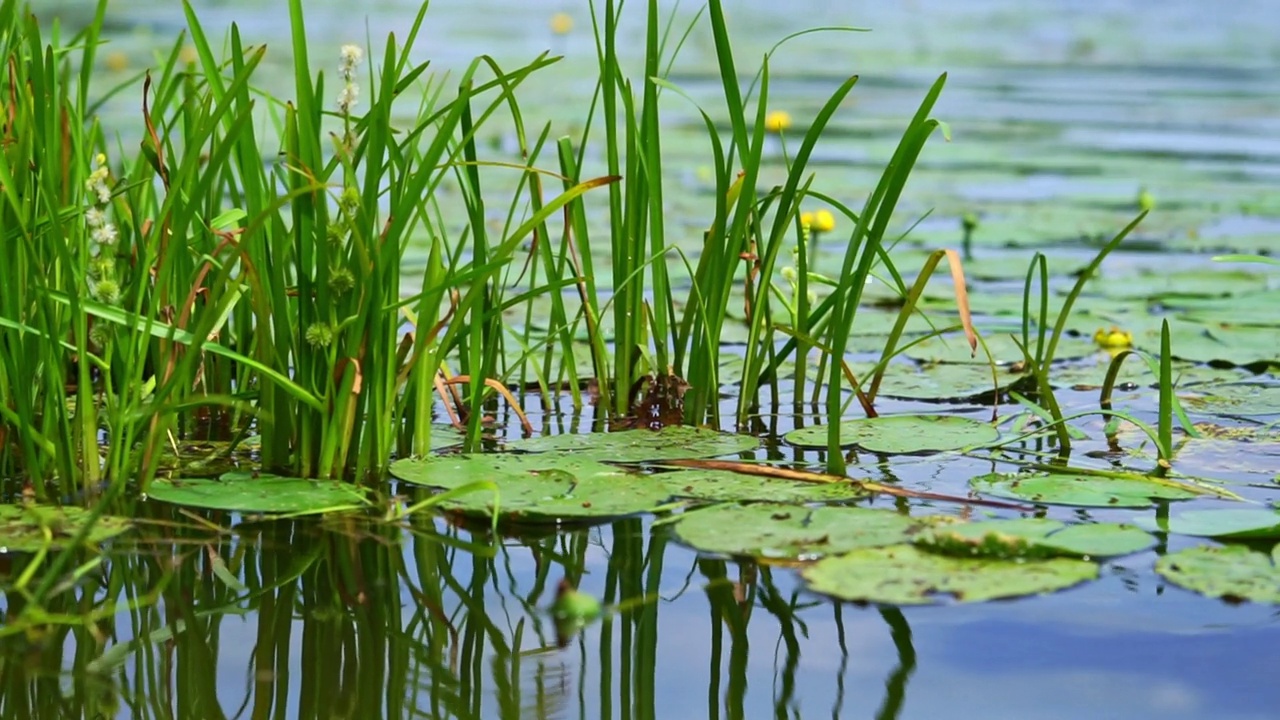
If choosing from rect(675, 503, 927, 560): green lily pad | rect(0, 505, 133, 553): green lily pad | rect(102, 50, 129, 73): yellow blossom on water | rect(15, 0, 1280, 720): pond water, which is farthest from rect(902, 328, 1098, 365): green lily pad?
rect(102, 50, 129, 73): yellow blossom on water

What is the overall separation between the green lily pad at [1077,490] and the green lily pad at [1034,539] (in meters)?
0.08

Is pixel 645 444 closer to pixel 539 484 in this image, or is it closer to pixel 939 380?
pixel 539 484

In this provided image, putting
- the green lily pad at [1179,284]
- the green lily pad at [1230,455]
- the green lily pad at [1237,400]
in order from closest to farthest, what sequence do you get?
the green lily pad at [1230,455] < the green lily pad at [1237,400] < the green lily pad at [1179,284]

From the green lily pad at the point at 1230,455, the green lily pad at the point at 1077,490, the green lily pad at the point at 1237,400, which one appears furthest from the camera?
the green lily pad at the point at 1237,400

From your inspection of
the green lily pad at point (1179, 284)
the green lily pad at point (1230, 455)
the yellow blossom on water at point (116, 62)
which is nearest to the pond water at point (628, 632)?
the green lily pad at point (1230, 455)

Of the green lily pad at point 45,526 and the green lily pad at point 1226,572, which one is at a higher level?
the green lily pad at point 45,526

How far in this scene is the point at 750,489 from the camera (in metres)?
1.39

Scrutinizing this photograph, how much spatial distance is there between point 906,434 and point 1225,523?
0.43m

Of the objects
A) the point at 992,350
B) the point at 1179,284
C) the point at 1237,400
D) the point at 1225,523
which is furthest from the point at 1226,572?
the point at 1179,284

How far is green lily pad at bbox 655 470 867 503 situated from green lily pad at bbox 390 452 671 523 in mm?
25

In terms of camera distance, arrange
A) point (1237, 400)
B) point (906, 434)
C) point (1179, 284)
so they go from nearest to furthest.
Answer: point (906, 434), point (1237, 400), point (1179, 284)

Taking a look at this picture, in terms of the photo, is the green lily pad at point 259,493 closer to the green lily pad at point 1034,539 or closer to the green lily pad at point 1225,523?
the green lily pad at point 1034,539

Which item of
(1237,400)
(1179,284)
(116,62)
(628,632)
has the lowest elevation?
(628,632)

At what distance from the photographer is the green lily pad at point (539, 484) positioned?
4.30ft
